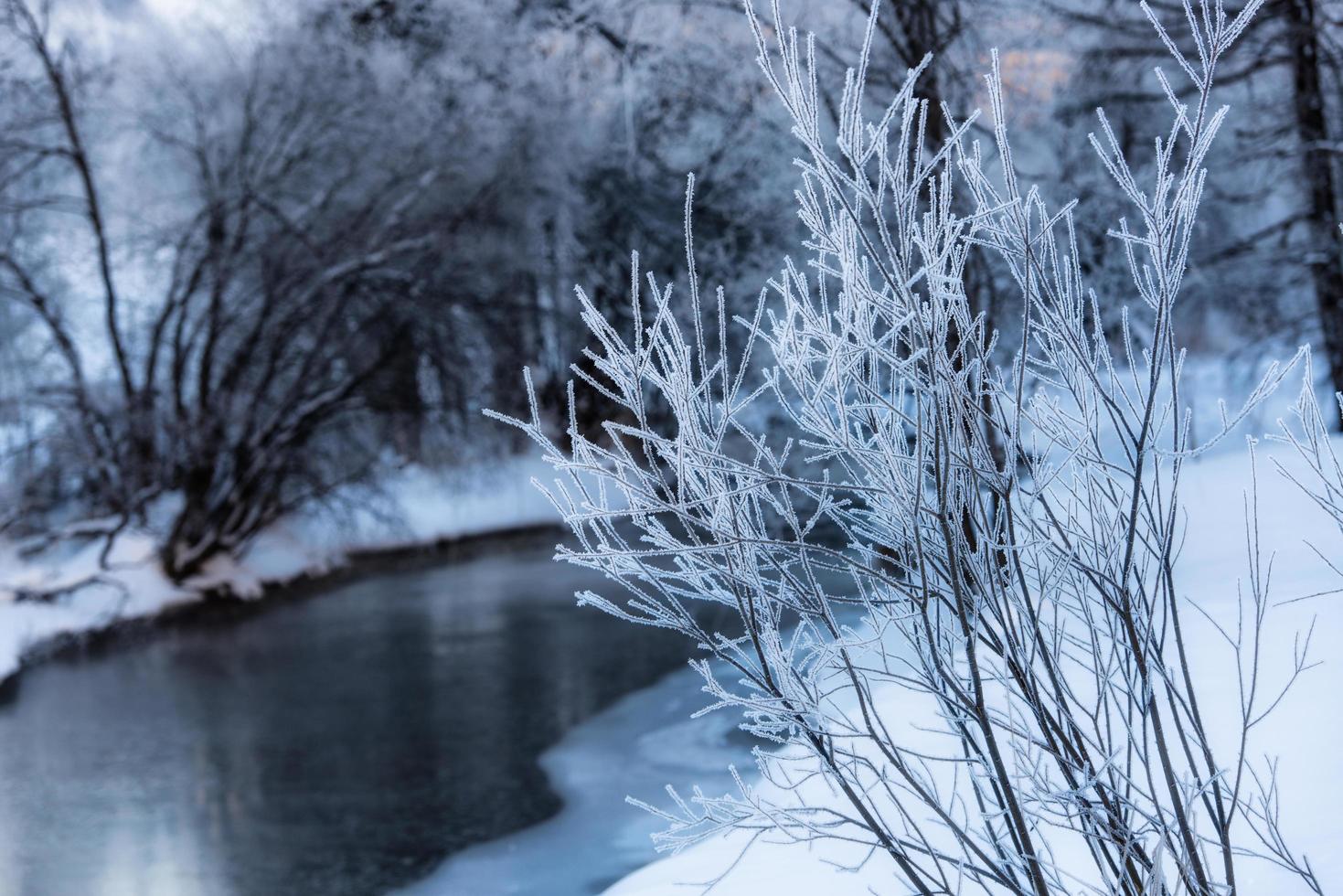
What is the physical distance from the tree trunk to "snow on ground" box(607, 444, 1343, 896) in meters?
3.67

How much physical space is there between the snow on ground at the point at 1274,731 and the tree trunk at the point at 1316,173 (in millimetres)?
3675

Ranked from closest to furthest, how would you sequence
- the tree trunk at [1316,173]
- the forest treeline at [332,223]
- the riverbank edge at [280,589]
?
1. the tree trunk at [1316,173]
2. the riverbank edge at [280,589]
3. the forest treeline at [332,223]

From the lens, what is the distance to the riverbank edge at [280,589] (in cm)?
970

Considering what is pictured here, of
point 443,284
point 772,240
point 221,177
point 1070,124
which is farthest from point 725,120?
point 221,177

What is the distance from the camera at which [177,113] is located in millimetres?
12531

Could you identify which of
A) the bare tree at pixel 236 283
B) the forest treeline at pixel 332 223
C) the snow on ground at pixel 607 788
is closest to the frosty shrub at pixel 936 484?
the snow on ground at pixel 607 788

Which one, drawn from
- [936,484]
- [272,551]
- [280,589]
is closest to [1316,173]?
[936,484]

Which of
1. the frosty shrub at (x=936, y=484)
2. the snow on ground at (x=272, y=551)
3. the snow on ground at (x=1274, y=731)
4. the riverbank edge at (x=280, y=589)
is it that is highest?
the frosty shrub at (x=936, y=484)

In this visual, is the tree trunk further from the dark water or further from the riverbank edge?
the riverbank edge

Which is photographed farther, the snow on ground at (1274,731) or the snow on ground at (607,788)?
the snow on ground at (607,788)

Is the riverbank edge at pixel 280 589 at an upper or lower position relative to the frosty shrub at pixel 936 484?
Result: lower

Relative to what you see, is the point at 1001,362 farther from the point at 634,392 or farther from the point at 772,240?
the point at 634,392

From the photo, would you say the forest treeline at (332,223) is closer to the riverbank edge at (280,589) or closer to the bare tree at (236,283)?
the bare tree at (236,283)

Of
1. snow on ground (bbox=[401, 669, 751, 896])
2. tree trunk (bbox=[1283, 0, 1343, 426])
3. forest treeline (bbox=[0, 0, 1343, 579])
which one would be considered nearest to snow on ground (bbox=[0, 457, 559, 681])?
forest treeline (bbox=[0, 0, 1343, 579])
